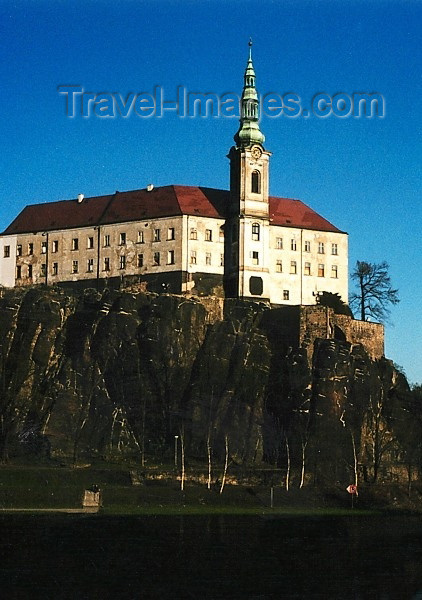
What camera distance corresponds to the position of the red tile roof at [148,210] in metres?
118

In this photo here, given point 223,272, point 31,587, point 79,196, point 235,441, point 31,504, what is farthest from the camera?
point 79,196

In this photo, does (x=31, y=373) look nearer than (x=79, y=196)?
Yes

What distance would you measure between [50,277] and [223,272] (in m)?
18.8

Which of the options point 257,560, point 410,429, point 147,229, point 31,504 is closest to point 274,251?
point 147,229

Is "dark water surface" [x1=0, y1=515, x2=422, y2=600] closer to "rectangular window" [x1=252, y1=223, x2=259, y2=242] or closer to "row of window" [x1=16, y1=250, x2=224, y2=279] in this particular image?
"row of window" [x1=16, y1=250, x2=224, y2=279]

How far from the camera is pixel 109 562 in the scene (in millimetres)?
55156

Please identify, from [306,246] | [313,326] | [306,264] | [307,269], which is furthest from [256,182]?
[313,326]

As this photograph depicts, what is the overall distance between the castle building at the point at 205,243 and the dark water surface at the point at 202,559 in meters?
38.7

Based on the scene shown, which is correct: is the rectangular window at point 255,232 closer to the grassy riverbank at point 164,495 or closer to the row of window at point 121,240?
the row of window at point 121,240

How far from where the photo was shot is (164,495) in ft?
292

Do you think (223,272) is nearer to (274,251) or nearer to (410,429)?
(274,251)

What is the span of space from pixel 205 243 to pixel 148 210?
26.5 ft

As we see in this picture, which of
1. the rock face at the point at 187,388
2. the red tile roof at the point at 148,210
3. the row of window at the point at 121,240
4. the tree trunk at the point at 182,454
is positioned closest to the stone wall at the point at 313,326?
the rock face at the point at 187,388

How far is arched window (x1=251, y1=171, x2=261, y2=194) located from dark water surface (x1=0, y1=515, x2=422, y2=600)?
4419cm
